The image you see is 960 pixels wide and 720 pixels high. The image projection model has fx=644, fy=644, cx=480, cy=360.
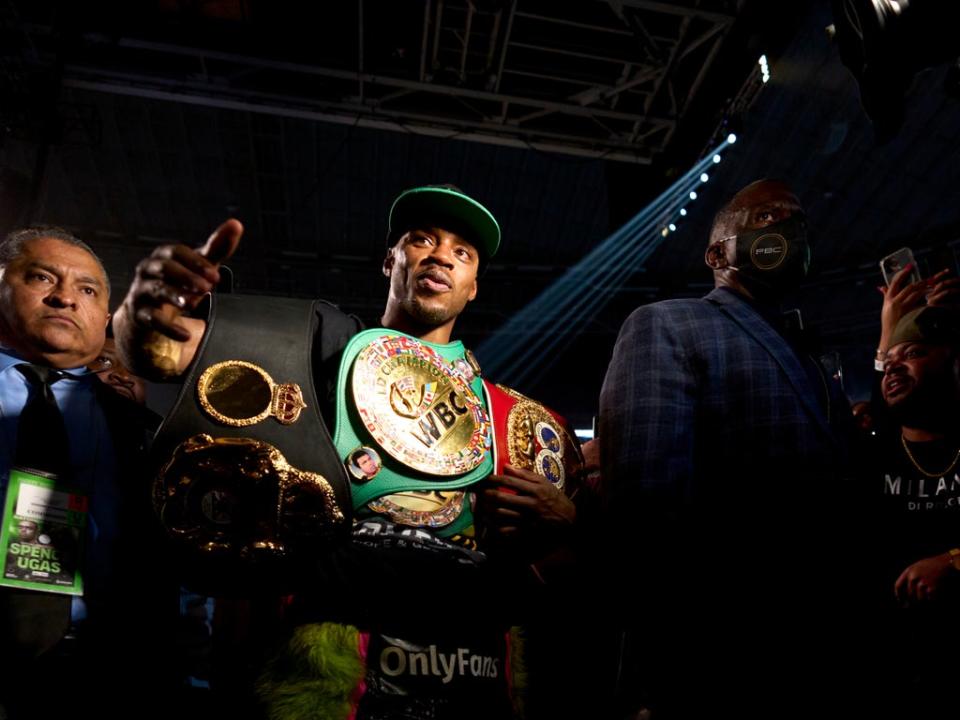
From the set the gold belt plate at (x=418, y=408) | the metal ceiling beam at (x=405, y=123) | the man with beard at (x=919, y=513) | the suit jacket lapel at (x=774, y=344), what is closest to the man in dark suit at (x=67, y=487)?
the gold belt plate at (x=418, y=408)

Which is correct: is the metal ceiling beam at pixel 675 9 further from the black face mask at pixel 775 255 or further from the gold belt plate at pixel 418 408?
the gold belt plate at pixel 418 408

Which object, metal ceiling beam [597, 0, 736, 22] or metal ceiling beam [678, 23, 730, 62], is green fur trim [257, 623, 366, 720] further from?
metal ceiling beam [678, 23, 730, 62]

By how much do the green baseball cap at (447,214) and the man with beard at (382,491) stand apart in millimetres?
409

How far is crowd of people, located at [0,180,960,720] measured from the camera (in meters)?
1.34

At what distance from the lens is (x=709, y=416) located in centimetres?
171

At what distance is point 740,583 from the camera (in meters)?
1.48

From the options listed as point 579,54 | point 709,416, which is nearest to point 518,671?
point 709,416

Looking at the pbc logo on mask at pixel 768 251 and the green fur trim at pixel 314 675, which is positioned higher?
the pbc logo on mask at pixel 768 251

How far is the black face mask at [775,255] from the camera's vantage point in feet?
6.61

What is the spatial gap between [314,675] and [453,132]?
5.45 metres

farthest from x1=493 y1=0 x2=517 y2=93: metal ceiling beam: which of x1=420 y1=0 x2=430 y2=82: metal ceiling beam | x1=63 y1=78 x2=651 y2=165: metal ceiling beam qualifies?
x1=420 y1=0 x2=430 y2=82: metal ceiling beam

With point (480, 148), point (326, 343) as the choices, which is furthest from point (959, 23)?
point (480, 148)

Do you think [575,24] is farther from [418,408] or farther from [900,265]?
[418,408]

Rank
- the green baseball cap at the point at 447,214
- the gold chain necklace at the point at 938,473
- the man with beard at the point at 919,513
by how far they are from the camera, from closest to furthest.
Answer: the green baseball cap at the point at 447,214 → the man with beard at the point at 919,513 → the gold chain necklace at the point at 938,473
